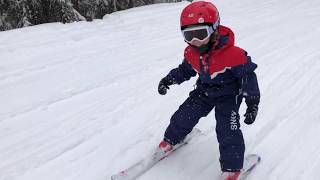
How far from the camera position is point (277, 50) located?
771 cm

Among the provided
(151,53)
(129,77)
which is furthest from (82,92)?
(151,53)

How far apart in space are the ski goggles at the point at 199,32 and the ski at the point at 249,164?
127 cm

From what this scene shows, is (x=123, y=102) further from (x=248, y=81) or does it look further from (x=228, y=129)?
(x=248, y=81)

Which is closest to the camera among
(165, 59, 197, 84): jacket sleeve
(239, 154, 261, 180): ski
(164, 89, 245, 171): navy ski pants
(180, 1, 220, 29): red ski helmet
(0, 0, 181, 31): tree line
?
(180, 1, 220, 29): red ski helmet

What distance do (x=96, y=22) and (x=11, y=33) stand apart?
2129 millimetres

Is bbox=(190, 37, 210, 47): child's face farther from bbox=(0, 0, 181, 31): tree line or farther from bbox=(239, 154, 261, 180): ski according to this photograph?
bbox=(0, 0, 181, 31): tree line

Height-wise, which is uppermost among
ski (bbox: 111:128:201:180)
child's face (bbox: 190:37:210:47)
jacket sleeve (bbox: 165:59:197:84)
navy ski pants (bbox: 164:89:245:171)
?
child's face (bbox: 190:37:210:47)

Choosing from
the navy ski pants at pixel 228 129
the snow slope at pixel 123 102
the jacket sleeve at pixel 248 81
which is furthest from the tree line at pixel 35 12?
the jacket sleeve at pixel 248 81

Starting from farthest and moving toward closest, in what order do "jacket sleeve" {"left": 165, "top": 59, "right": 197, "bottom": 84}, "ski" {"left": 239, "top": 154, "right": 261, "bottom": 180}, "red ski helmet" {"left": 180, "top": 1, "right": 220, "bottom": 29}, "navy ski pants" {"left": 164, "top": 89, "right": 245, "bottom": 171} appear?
1. "jacket sleeve" {"left": 165, "top": 59, "right": 197, "bottom": 84}
2. "ski" {"left": 239, "top": 154, "right": 261, "bottom": 180}
3. "navy ski pants" {"left": 164, "top": 89, "right": 245, "bottom": 171}
4. "red ski helmet" {"left": 180, "top": 1, "right": 220, "bottom": 29}

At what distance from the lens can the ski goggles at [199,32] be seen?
3.38 meters

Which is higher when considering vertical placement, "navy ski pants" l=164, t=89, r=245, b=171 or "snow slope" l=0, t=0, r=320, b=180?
"navy ski pants" l=164, t=89, r=245, b=171

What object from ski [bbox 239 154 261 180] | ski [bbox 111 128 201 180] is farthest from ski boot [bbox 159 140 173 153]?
ski [bbox 239 154 261 180]

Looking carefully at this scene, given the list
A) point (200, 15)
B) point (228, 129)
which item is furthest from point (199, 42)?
point (228, 129)

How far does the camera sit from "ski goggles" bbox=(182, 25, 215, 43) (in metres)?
3.38
